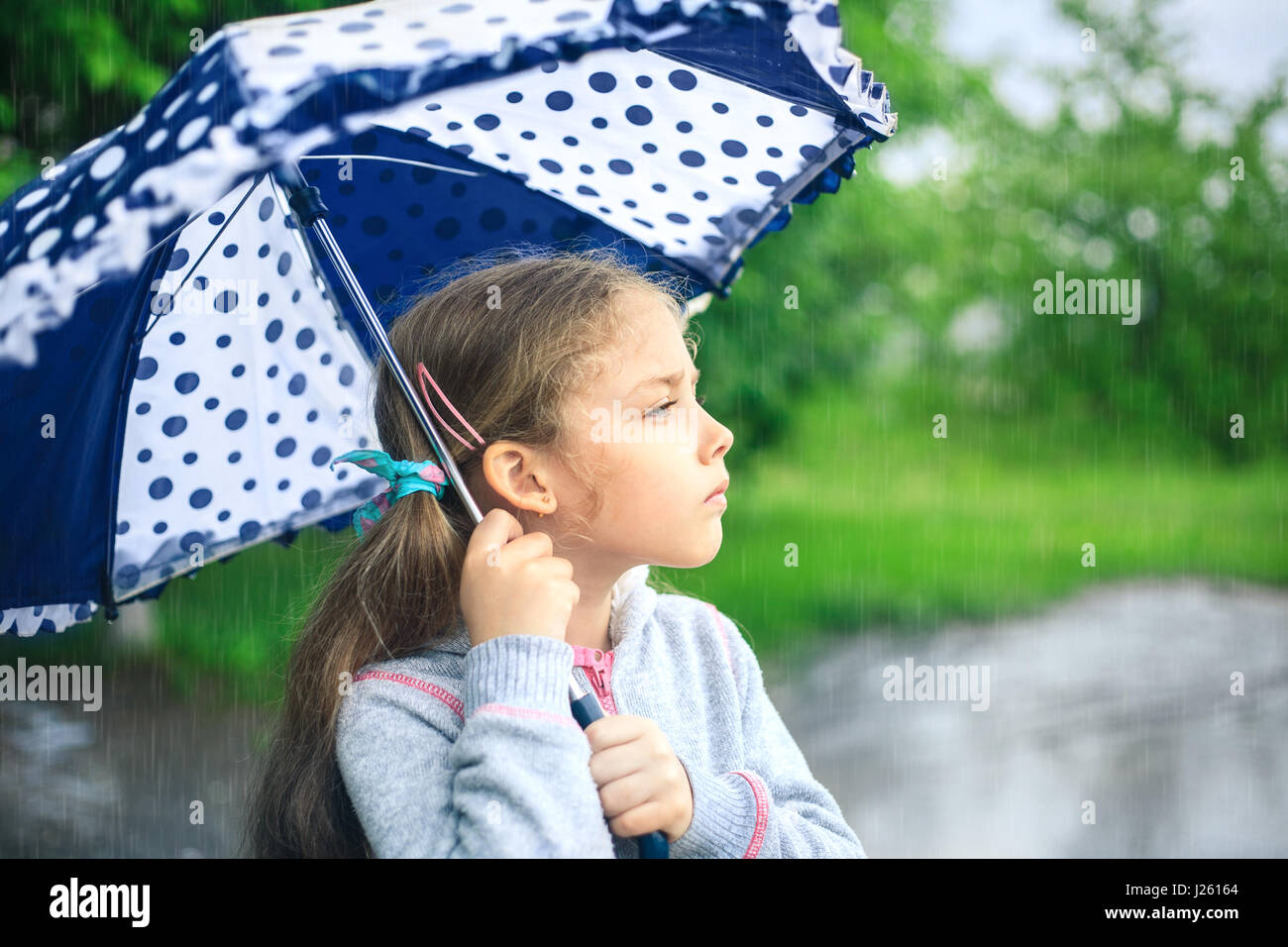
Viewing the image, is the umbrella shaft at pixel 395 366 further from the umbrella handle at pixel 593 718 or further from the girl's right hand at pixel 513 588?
the umbrella handle at pixel 593 718

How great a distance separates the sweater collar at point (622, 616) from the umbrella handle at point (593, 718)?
220 mm

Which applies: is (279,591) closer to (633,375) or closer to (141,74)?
(141,74)

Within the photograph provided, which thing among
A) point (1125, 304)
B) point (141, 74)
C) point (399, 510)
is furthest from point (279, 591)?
point (1125, 304)

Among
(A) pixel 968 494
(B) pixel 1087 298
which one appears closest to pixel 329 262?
(A) pixel 968 494

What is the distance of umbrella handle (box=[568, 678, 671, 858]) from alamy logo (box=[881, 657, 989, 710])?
5564mm

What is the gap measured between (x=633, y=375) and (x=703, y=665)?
1.93ft

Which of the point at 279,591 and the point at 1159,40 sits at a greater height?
the point at 1159,40

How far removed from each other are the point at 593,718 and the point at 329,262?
1147 mm

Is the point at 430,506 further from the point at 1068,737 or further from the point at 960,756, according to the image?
the point at 1068,737

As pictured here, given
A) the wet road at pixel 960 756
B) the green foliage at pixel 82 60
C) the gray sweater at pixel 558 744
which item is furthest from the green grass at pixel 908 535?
the gray sweater at pixel 558 744

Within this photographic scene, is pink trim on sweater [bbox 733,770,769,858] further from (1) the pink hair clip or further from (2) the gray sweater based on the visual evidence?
(1) the pink hair clip

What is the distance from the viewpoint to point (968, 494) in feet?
47.4

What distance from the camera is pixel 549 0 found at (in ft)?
4.64
